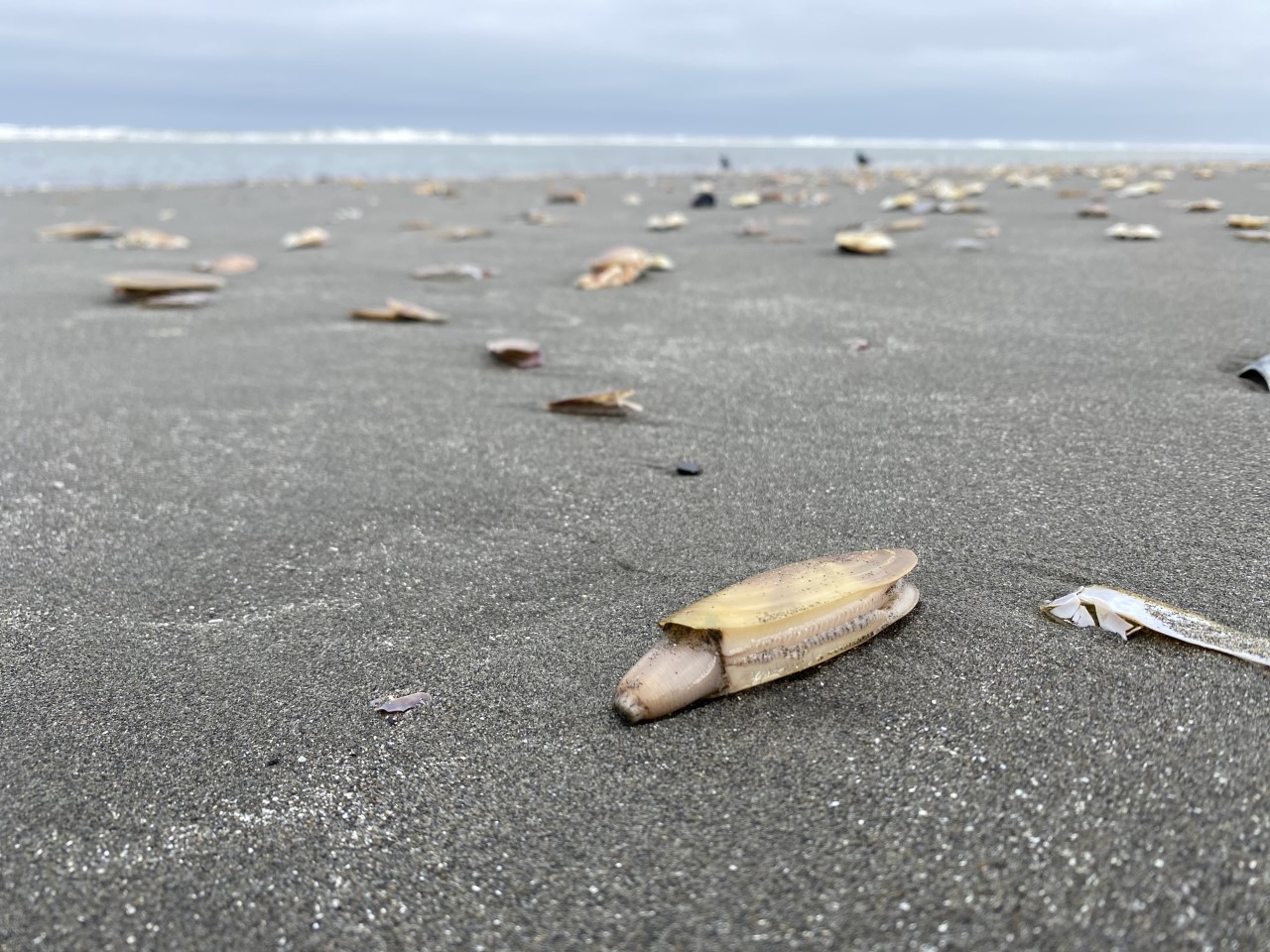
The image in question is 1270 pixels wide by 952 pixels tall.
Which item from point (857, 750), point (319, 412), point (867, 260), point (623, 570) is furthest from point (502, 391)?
point (867, 260)

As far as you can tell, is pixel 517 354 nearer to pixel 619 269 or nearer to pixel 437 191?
pixel 619 269

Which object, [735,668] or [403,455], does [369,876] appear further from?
[403,455]

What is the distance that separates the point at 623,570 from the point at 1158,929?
967 millimetres

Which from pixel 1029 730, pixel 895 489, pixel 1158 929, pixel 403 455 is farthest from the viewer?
pixel 403 455

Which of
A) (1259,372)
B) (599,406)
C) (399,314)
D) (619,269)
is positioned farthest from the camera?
(619,269)

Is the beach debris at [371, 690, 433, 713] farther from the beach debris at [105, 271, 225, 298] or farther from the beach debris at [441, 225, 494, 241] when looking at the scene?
the beach debris at [441, 225, 494, 241]

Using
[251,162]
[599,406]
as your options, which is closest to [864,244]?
[599,406]

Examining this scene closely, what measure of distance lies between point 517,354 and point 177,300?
1.89 metres

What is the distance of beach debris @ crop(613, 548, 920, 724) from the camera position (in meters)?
1.16

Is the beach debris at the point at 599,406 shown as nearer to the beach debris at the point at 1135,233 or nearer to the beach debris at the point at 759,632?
the beach debris at the point at 759,632

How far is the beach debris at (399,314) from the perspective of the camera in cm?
353

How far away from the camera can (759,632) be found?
1186 millimetres

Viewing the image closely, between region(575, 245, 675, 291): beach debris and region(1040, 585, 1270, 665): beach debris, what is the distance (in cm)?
312

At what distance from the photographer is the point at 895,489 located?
179cm
